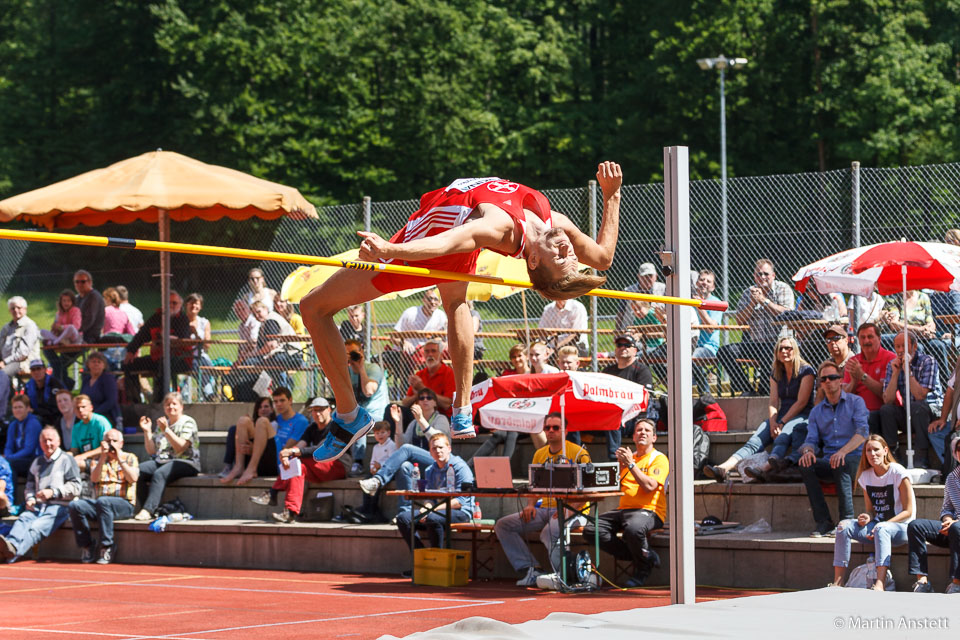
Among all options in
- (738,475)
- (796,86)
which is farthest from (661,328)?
(796,86)

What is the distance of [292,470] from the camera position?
11.5m

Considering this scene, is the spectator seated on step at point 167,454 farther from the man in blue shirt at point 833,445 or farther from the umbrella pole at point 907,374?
the umbrella pole at point 907,374

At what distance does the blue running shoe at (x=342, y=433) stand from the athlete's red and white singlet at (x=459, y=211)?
84 cm

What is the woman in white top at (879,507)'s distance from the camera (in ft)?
28.6

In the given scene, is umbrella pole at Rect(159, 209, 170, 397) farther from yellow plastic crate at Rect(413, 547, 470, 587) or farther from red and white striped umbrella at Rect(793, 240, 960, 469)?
red and white striped umbrella at Rect(793, 240, 960, 469)

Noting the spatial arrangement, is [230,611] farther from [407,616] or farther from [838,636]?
[838,636]

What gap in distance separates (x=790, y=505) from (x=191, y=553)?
5509mm

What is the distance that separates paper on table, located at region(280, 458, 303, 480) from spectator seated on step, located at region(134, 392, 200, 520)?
1.33 metres

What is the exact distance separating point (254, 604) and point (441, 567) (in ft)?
4.79

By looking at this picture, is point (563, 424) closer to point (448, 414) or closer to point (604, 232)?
point (448, 414)

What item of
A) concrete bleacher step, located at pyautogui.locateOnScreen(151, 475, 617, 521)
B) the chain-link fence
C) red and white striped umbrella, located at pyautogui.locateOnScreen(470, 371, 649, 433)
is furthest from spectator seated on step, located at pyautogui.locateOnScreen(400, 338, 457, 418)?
red and white striped umbrella, located at pyautogui.locateOnScreen(470, 371, 649, 433)

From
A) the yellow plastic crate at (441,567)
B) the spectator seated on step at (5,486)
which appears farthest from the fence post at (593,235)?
the spectator seated on step at (5,486)

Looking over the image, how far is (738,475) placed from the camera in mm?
10133

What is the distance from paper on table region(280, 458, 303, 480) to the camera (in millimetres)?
11438
